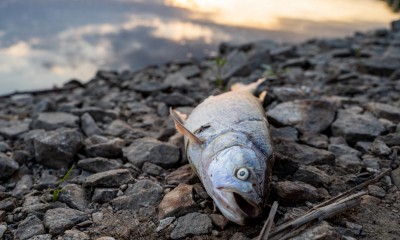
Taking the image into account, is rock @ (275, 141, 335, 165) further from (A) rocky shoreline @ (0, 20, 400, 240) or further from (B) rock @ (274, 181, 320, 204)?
(B) rock @ (274, 181, 320, 204)

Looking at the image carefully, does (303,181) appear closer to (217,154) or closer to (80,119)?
(217,154)

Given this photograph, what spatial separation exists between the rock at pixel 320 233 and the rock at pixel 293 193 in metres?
0.51

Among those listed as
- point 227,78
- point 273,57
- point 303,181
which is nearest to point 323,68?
point 273,57

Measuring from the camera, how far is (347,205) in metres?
3.25

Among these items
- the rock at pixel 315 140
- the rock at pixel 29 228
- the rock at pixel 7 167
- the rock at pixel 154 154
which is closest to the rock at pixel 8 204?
the rock at pixel 29 228

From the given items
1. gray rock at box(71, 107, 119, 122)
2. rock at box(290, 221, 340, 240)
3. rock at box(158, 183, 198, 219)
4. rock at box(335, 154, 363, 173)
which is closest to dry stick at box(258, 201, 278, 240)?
rock at box(290, 221, 340, 240)

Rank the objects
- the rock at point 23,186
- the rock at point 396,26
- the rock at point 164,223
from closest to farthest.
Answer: the rock at point 164,223 → the rock at point 23,186 → the rock at point 396,26

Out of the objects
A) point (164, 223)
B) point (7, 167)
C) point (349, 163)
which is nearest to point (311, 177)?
point (349, 163)

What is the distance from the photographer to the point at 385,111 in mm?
5570

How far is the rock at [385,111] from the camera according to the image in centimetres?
548

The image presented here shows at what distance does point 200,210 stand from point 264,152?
2.59ft

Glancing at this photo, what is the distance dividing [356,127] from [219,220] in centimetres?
269

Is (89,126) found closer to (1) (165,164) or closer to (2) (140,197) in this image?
(1) (165,164)

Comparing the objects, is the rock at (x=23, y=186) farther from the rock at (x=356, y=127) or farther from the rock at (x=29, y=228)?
the rock at (x=356, y=127)
